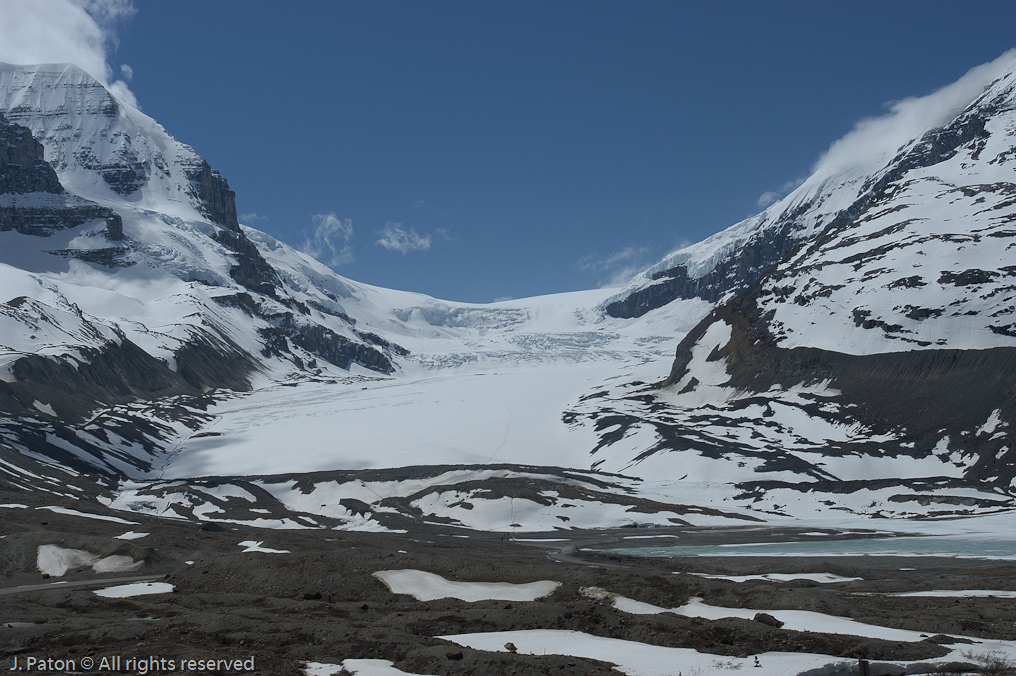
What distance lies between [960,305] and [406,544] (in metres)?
103

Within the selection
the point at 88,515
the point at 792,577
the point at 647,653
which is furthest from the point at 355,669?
the point at 88,515

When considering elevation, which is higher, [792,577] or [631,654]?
[631,654]

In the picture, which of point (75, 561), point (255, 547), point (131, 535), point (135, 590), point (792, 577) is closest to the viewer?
point (135, 590)

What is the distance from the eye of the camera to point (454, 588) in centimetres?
3127

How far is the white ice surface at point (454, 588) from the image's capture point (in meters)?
29.9

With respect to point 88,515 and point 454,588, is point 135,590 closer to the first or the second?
point 454,588

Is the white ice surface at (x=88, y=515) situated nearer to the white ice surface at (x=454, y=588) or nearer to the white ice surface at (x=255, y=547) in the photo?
the white ice surface at (x=255, y=547)

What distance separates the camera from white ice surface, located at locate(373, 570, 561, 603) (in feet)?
98.0

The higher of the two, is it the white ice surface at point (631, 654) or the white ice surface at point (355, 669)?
the white ice surface at point (355, 669)

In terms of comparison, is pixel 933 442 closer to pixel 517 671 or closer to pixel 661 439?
pixel 661 439

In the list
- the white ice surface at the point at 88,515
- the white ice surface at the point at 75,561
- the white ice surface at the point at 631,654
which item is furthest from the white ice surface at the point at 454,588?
the white ice surface at the point at 88,515

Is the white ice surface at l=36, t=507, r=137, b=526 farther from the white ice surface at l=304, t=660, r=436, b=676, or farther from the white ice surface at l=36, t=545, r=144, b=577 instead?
the white ice surface at l=304, t=660, r=436, b=676

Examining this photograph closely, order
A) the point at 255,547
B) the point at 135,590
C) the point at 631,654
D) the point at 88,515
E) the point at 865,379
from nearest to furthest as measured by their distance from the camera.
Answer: the point at 631,654 < the point at 135,590 < the point at 255,547 < the point at 88,515 < the point at 865,379

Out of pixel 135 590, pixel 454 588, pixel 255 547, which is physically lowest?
pixel 454 588
